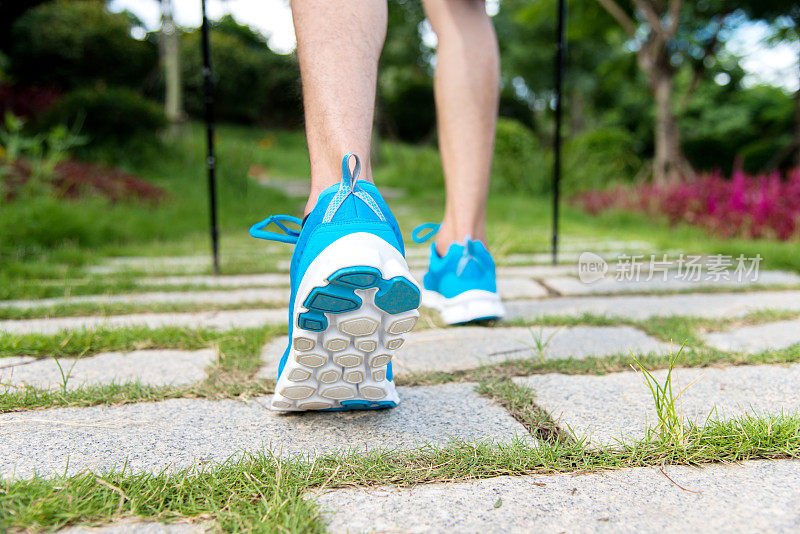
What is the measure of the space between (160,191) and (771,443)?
4592mm

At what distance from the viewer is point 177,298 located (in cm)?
168

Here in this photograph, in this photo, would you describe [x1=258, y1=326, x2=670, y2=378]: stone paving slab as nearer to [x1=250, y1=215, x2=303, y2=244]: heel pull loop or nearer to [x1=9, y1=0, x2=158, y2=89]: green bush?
[x1=250, y1=215, x2=303, y2=244]: heel pull loop

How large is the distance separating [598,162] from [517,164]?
40.7 inches

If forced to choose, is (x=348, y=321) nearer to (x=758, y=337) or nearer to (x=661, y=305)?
(x=758, y=337)

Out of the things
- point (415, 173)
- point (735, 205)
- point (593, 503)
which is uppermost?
point (415, 173)

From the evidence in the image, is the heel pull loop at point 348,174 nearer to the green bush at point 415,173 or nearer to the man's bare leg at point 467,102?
the man's bare leg at point 467,102

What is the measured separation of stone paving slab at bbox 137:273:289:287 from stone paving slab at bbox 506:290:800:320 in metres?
0.83

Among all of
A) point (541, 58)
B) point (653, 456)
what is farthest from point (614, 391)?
point (541, 58)

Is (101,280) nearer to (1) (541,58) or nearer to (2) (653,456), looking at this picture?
(2) (653,456)

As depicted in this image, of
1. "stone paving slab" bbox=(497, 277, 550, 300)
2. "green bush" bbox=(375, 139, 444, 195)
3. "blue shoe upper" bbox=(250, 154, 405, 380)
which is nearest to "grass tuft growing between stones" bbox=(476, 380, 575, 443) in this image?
"blue shoe upper" bbox=(250, 154, 405, 380)

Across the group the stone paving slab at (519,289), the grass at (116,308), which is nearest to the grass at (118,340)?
the grass at (116,308)

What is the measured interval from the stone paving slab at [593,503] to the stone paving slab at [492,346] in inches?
16.1

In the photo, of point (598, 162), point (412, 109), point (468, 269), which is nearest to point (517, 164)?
point (598, 162)

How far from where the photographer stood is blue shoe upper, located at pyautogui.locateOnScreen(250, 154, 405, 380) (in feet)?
2.62
